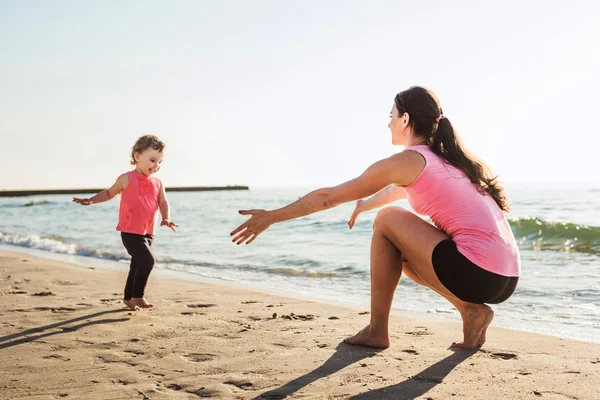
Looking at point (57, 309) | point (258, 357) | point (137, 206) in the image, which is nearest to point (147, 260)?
point (137, 206)

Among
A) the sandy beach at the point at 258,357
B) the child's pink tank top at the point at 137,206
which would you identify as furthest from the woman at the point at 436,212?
the child's pink tank top at the point at 137,206

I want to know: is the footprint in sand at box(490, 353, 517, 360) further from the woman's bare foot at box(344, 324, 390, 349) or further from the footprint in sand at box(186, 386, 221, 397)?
the footprint in sand at box(186, 386, 221, 397)

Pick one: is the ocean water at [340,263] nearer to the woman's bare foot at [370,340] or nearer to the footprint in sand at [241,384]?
the woman's bare foot at [370,340]

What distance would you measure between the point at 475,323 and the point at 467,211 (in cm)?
76

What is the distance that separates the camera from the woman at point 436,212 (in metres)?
3.00

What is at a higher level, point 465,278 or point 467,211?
point 467,211

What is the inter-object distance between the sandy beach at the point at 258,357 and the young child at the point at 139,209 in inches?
9.6

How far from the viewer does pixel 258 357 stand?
3193 millimetres

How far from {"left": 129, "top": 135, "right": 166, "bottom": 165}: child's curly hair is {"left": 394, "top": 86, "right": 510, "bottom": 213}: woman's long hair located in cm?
253

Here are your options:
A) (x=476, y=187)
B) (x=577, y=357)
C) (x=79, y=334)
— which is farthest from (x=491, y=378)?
(x=79, y=334)

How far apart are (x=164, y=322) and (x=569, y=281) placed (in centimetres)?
467

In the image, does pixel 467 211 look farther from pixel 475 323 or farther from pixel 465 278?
pixel 475 323

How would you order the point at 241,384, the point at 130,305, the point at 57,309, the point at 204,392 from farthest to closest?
1. the point at 130,305
2. the point at 57,309
3. the point at 241,384
4. the point at 204,392

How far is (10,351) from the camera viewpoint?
10.9 ft
